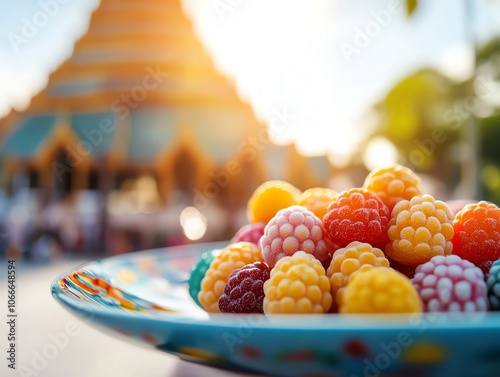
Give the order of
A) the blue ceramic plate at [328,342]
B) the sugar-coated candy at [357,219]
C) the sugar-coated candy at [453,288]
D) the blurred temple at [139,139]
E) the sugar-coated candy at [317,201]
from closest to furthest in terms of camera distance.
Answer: the blue ceramic plate at [328,342] < the sugar-coated candy at [453,288] < the sugar-coated candy at [357,219] < the sugar-coated candy at [317,201] < the blurred temple at [139,139]

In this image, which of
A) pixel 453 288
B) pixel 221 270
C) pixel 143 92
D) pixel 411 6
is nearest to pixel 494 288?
pixel 453 288

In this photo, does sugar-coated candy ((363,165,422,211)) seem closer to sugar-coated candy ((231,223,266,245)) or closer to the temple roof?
sugar-coated candy ((231,223,266,245))

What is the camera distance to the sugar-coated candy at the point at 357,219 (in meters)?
0.54

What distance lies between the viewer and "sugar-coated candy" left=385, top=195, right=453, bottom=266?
1.71 ft

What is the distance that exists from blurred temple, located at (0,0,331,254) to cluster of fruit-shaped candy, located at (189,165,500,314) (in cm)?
266

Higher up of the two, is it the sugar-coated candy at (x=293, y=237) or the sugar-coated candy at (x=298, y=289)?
the sugar-coated candy at (x=293, y=237)

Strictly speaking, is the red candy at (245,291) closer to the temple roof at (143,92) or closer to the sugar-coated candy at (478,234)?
the sugar-coated candy at (478,234)

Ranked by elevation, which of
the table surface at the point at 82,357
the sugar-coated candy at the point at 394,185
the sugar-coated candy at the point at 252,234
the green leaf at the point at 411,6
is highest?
the green leaf at the point at 411,6

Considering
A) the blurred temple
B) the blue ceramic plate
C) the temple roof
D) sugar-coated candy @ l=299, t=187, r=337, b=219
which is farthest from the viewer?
the temple roof

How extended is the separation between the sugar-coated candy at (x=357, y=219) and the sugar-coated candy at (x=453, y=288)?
0.09 metres

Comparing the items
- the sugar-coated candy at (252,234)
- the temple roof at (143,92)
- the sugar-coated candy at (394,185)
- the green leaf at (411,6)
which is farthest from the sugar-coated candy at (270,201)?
the temple roof at (143,92)

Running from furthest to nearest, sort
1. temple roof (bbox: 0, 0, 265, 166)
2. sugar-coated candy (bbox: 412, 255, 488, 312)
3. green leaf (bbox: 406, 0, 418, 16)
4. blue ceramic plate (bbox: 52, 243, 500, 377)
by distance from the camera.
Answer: temple roof (bbox: 0, 0, 265, 166) → green leaf (bbox: 406, 0, 418, 16) → sugar-coated candy (bbox: 412, 255, 488, 312) → blue ceramic plate (bbox: 52, 243, 500, 377)

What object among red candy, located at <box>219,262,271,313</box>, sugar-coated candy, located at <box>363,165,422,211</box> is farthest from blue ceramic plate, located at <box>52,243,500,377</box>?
sugar-coated candy, located at <box>363,165,422,211</box>

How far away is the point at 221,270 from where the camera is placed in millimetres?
610
